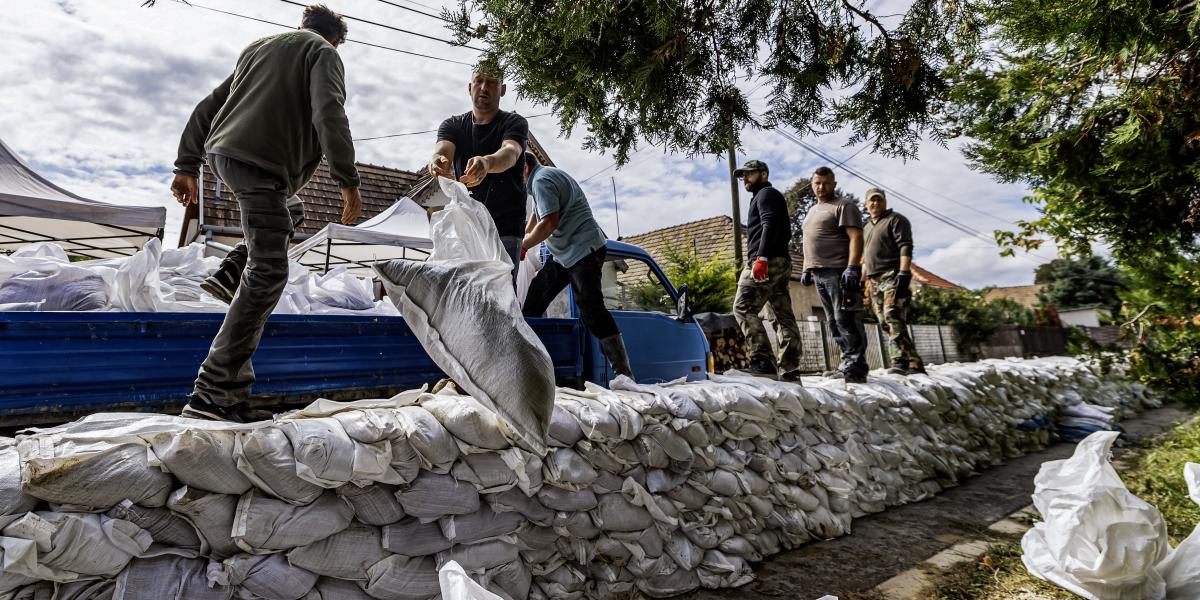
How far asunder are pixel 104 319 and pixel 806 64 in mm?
3017

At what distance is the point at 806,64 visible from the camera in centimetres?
254

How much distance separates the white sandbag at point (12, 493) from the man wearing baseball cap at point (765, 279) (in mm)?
3969

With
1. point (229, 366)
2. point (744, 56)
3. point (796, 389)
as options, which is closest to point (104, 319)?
point (229, 366)

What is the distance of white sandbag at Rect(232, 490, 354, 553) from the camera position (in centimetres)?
164

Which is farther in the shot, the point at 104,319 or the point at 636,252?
the point at 636,252

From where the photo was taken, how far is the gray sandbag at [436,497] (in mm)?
→ 1973

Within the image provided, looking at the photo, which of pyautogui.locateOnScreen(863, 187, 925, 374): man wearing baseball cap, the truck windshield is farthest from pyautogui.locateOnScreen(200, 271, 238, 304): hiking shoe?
pyautogui.locateOnScreen(863, 187, 925, 374): man wearing baseball cap

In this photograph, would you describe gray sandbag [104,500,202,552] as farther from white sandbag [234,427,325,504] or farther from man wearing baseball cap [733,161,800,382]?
man wearing baseball cap [733,161,800,382]

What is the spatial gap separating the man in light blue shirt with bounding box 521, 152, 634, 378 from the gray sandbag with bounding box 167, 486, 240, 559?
209 centimetres

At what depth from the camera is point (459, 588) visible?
4.00 ft

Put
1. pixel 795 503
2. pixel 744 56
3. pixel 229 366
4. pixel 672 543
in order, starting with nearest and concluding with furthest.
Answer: pixel 229 366, pixel 744 56, pixel 672 543, pixel 795 503

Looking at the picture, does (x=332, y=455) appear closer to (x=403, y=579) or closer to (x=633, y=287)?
(x=403, y=579)

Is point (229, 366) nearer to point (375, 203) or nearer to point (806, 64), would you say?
point (806, 64)

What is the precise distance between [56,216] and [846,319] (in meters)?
8.14
